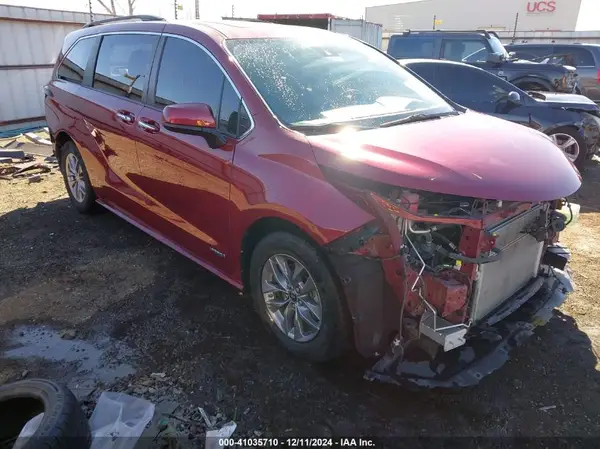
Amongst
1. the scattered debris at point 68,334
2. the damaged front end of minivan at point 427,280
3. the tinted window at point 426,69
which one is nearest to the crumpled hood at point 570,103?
the tinted window at point 426,69

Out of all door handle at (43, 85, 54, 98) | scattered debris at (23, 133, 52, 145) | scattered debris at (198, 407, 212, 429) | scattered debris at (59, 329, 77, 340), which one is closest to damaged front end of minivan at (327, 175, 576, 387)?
scattered debris at (198, 407, 212, 429)

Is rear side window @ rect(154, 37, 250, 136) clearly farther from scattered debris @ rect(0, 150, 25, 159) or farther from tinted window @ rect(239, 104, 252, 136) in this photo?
scattered debris @ rect(0, 150, 25, 159)

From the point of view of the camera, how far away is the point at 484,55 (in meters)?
10.5

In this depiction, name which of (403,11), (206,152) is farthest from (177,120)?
(403,11)

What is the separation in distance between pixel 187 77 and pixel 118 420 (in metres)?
2.27

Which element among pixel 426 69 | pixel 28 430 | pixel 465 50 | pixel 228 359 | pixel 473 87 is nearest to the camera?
pixel 28 430

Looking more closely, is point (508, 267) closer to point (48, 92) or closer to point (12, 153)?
point (48, 92)

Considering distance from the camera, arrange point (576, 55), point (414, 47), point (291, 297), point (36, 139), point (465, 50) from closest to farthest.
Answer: point (291, 297), point (36, 139), point (465, 50), point (414, 47), point (576, 55)

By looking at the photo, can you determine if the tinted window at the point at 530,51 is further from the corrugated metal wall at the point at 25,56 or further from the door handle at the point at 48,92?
the door handle at the point at 48,92

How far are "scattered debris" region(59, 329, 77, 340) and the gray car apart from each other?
13.6 meters

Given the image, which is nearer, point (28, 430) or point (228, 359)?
point (28, 430)

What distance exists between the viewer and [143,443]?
7.80 ft

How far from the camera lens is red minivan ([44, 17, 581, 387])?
2.47 meters

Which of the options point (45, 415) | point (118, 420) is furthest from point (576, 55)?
point (45, 415)
